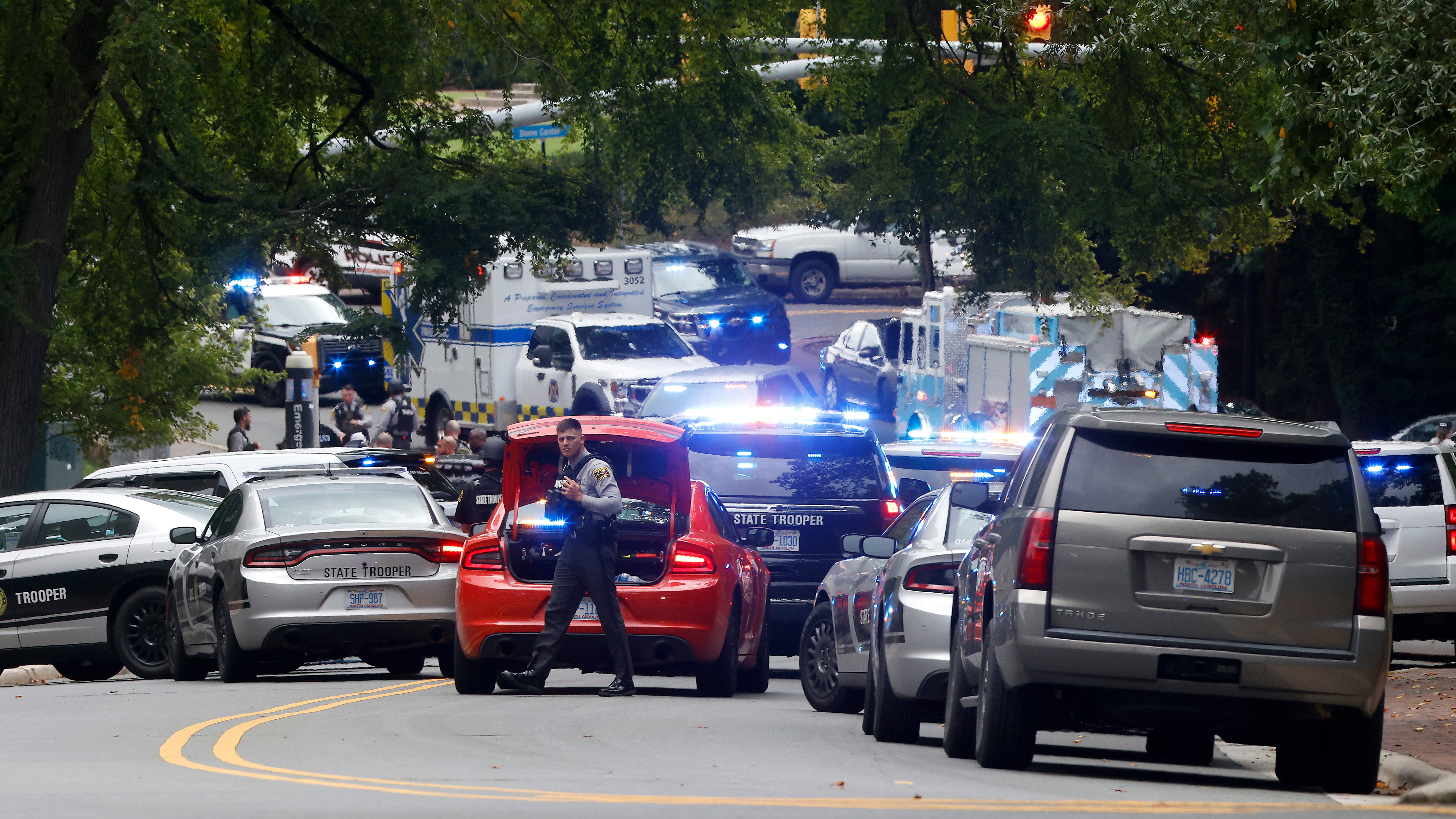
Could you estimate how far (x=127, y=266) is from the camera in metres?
21.9

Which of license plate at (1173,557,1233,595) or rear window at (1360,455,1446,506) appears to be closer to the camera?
license plate at (1173,557,1233,595)

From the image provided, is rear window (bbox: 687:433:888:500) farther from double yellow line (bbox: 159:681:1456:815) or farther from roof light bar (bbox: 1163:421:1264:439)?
roof light bar (bbox: 1163:421:1264:439)

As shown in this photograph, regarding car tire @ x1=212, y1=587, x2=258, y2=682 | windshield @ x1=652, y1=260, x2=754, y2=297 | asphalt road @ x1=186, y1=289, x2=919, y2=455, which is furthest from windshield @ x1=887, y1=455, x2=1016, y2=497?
windshield @ x1=652, y1=260, x2=754, y2=297

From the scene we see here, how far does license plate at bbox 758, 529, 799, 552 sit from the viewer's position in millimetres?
14930

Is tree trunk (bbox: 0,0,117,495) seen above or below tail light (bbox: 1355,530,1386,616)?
above

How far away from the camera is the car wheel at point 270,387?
38.2m

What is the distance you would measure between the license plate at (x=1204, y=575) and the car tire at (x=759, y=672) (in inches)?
230

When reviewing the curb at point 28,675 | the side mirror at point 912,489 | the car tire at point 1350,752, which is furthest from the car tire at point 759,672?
the curb at point 28,675

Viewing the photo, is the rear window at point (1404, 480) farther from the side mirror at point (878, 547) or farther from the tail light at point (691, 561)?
the side mirror at point (878, 547)

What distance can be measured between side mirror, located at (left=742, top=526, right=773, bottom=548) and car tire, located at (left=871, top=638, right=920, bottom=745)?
299cm

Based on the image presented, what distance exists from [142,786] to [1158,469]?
4.56 metres

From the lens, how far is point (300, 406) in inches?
1093

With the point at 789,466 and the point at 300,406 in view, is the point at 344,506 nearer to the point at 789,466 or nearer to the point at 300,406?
the point at 789,466

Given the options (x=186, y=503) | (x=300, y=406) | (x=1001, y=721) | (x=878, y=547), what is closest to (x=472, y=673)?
(x=878, y=547)
